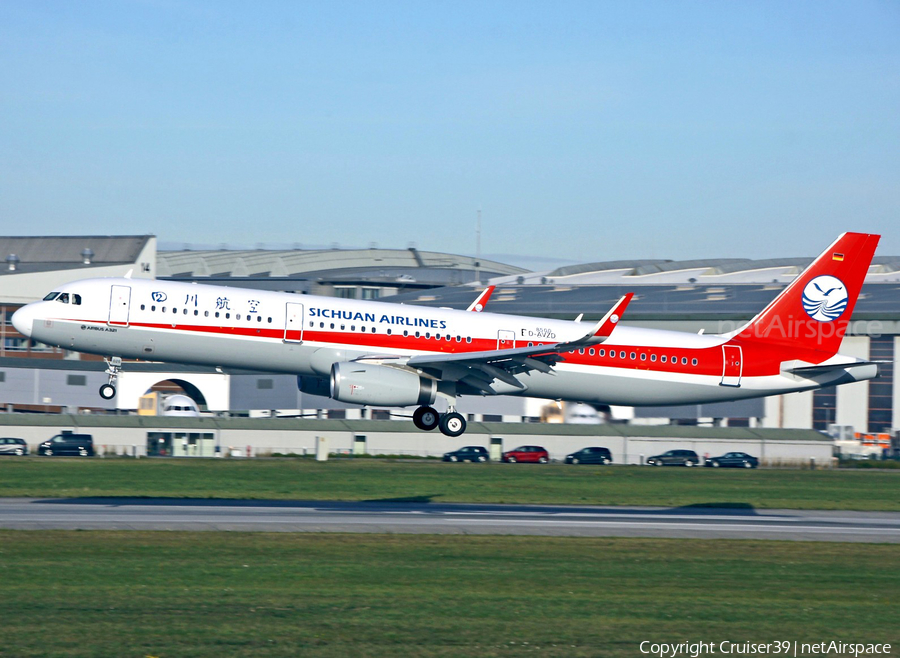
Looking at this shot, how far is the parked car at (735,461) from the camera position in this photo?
6588cm

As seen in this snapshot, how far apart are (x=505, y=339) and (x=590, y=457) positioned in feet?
108

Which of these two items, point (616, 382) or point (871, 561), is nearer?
point (871, 561)

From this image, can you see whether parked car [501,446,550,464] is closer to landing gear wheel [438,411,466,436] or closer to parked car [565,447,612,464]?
parked car [565,447,612,464]

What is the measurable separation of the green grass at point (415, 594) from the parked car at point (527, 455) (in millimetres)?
35511

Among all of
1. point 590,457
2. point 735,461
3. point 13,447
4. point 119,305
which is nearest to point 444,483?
point 590,457

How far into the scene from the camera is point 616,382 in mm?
35438

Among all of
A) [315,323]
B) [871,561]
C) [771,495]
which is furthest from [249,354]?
[771,495]

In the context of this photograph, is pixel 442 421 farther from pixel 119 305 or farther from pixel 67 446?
pixel 67 446

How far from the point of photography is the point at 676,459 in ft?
218

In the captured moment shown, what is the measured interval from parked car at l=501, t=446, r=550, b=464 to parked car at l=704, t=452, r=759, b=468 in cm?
1094

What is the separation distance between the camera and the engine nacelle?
3183 cm

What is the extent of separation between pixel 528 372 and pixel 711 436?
38791 mm

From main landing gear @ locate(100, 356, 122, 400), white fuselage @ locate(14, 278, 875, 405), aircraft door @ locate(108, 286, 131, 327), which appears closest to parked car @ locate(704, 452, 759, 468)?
white fuselage @ locate(14, 278, 875, 405)

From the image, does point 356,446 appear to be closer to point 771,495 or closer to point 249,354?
point 771,495
